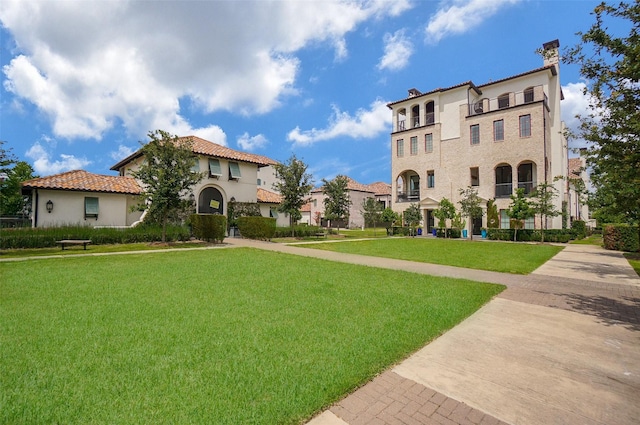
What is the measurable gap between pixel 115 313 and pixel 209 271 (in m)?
4.19

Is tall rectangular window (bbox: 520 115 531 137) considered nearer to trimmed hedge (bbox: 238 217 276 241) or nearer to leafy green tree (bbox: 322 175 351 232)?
leafy green tree (bbox: 322 175 351 232)

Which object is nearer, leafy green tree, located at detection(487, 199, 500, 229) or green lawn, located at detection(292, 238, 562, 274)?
green lawn, located at detection(292, 238, 562, 274)

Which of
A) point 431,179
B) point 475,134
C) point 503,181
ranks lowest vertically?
point 503,181

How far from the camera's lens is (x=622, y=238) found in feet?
62.4

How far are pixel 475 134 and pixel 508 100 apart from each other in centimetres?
479

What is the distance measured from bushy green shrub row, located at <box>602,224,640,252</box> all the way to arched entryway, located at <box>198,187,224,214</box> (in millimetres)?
28706

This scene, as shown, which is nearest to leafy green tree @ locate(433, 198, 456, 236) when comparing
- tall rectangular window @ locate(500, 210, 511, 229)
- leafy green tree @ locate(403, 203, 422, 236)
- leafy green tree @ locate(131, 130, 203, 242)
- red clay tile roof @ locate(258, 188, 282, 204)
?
leafy green tree @ locate(403, 203, 422, 236)

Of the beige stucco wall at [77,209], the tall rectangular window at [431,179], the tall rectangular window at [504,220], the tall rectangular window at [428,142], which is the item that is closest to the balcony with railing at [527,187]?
the tall rectangular window at [504,220]

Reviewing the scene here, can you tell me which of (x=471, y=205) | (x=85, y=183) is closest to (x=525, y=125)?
(x=471, y=205)

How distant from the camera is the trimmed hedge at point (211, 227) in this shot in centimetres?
2027

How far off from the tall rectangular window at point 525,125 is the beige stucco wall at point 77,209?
35.6 meters

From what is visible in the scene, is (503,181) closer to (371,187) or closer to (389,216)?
(389,216)

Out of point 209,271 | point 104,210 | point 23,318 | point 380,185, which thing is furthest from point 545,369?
point 380,185

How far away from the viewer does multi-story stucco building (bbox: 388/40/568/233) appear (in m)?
29.8
